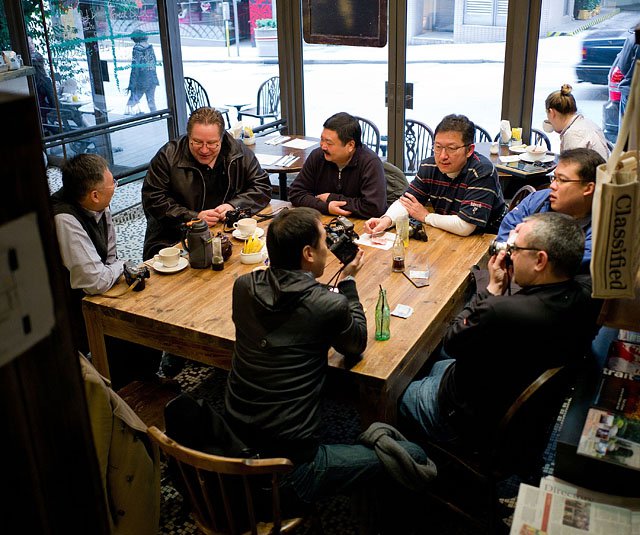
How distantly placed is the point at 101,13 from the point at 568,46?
3.98m

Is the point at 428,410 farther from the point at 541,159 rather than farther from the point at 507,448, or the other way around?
the point at 541,159

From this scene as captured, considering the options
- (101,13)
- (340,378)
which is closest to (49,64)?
(101,13)

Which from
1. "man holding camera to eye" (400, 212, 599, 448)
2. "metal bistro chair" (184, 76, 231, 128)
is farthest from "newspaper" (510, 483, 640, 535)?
"metal bistro chair" (184, 76, 231, 128)

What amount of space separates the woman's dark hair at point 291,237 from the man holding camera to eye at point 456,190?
4.05ft

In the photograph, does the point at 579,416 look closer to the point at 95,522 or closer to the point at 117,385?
the point at 95,522

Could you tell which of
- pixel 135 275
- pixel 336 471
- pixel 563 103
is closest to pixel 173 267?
pixel 135 275

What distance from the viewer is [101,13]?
602 centimetres

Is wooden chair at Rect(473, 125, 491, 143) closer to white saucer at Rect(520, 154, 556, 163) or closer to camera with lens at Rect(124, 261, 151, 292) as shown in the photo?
white saucer at Rect(520, 154, 556, 163)

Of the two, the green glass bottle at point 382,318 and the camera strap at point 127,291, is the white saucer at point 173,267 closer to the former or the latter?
the camera strap at point 127,291

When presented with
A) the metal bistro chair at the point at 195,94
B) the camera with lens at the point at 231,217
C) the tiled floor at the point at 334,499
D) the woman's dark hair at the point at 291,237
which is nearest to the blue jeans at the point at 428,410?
the tiled floor at the point at 334,499

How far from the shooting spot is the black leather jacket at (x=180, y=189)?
12.4 ft

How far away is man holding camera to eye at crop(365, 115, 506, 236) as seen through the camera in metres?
3.45

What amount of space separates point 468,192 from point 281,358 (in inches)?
68.8

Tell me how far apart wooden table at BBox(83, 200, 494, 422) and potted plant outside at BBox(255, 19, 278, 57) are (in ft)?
12.3
